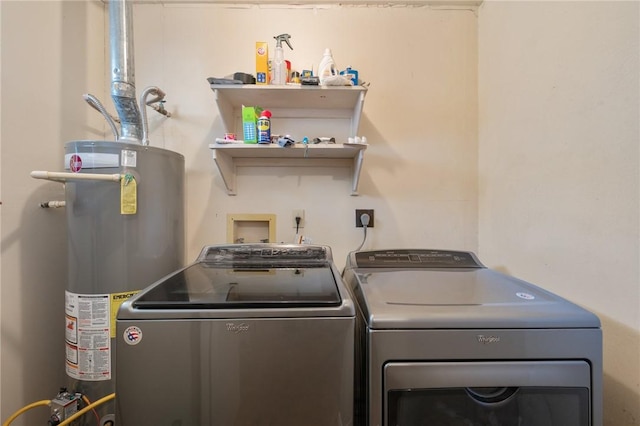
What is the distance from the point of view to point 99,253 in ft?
3.47

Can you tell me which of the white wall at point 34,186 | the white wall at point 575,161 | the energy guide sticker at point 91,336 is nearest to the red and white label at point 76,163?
the white wall at point 34,186

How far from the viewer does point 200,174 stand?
1.56 metres

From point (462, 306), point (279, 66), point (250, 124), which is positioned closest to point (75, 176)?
point (250, 124)

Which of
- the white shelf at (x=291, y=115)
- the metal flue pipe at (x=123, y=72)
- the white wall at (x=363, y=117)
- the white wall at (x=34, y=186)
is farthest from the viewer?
the white wall at (x=363, y=117)

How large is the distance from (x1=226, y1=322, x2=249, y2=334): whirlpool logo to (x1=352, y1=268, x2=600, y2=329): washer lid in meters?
0.32

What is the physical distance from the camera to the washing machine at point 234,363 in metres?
0.69

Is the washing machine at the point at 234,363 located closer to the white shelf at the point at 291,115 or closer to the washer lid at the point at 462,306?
the washer lid at the point at 462,306

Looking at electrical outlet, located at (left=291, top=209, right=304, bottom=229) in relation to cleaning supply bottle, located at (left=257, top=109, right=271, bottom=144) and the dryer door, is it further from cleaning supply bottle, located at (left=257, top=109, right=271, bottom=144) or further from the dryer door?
the dryer door

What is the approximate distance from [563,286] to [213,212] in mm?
1601

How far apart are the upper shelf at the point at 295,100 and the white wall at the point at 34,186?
74 cm

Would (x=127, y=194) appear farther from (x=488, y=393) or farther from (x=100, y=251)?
(x=488, y=393)

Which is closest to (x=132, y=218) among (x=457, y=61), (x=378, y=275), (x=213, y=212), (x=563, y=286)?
(x=213, y=212)

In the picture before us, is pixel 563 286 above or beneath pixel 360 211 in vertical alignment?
beneath

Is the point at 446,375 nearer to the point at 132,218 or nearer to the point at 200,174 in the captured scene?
the point at 132,218
